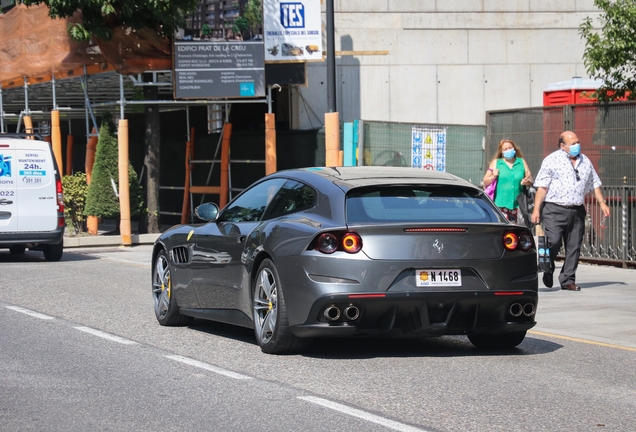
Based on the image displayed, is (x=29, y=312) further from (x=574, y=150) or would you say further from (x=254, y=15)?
(x=254, y=15)

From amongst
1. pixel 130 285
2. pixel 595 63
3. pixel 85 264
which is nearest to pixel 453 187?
pixel 130 285

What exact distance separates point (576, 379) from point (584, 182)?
5.52 m

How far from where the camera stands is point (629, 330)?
10.0 metres

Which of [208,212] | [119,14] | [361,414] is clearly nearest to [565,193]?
[208,212]

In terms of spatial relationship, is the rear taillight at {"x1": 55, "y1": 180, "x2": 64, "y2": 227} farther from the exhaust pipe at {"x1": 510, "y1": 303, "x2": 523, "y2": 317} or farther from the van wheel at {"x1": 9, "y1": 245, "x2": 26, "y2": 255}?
the exhaust pipe at {"x1": 510, "y1": 303, "x2": 523, "y2": 317}

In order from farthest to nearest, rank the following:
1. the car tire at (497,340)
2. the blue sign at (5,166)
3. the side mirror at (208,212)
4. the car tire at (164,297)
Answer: the blue sign at (5,166) < the car tire at (164,297) < the side mirror at (208,212) < the car tire at (497,340)

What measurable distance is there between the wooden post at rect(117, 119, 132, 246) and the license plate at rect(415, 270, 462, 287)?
600 inches

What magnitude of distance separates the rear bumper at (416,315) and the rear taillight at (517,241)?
343 mm

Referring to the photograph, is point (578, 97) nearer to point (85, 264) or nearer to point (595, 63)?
point (595, 63)

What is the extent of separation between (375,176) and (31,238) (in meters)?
10.2

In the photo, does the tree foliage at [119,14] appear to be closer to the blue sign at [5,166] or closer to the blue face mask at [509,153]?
the blue sign at [5,166]

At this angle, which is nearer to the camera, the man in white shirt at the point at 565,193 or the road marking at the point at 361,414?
the road marking at the point at 361,414

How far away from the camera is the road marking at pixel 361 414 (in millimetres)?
5855

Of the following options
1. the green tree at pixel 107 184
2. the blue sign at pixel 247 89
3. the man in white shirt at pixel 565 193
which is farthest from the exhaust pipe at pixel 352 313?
the green tree at pixel 107 184
